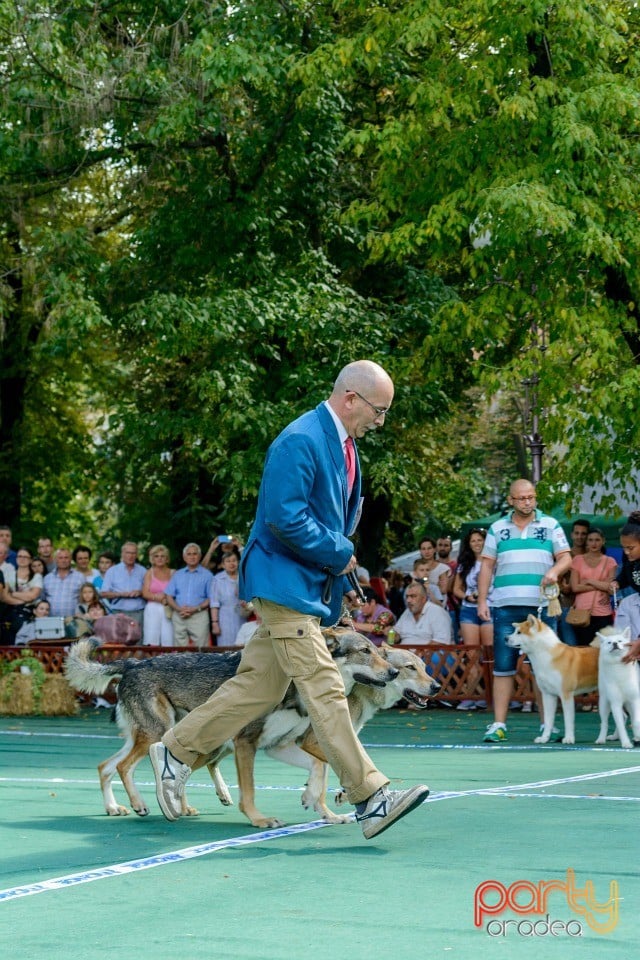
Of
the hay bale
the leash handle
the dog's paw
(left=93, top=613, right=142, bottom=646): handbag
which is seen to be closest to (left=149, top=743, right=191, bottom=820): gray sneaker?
the dog's paw

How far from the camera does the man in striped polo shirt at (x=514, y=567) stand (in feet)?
40.1

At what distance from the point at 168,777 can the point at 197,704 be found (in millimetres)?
1016

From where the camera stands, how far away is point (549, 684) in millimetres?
12758

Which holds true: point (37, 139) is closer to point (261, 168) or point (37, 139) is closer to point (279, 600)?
point (261, 168)

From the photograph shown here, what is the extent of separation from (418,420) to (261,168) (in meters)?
4.39

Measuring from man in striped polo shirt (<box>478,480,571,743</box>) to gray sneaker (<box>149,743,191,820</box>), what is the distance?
5.34 m

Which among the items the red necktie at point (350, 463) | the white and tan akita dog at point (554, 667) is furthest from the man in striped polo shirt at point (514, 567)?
the red necktie at point (350, 463)

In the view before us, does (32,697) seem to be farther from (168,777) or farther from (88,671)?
(168,777)

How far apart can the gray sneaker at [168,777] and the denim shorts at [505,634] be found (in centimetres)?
561

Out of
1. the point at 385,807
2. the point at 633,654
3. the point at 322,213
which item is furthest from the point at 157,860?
the point at 322,213

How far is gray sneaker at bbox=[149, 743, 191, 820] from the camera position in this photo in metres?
7.21

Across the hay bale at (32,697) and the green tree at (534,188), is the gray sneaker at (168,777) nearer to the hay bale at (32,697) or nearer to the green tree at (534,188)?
the green tree at (534,188)

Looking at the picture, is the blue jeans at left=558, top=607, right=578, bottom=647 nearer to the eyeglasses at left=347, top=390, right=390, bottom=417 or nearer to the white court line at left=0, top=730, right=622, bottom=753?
the white court line at left=0, top=730, right=622, bottom=753

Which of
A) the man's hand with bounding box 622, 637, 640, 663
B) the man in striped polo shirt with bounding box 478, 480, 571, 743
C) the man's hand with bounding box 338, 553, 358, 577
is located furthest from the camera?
the man in striped polo shirt with bounding box 478, 480, 571, 743
